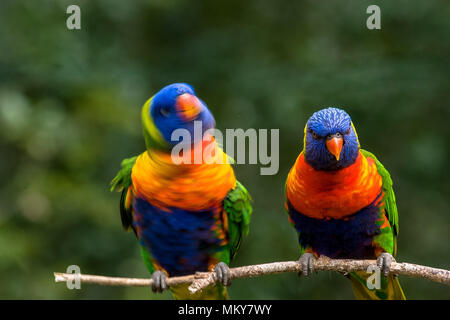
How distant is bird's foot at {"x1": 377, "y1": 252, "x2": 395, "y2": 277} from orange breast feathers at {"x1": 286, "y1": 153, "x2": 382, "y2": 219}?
10.1 inches

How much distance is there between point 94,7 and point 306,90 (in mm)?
2131

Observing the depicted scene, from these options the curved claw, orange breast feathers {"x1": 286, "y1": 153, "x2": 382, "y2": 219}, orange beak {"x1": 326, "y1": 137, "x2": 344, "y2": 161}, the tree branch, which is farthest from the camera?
the curved claw

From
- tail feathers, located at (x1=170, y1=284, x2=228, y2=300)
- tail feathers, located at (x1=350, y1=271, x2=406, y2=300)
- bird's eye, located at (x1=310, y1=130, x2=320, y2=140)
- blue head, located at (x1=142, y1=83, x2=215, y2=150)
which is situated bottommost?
tail feathers, located at (x1=170, y1=284, x2=228, y2=300)

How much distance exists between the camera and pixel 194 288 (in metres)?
2.30

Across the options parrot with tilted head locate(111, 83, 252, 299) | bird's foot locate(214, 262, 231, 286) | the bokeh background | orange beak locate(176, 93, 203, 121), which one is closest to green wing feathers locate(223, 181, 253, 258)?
parrot with tilted head locate(111, 83, 252, 299)

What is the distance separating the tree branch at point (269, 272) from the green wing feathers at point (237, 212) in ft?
1.40

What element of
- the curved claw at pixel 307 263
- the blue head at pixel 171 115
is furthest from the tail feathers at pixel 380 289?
the blue head at pixel 171 115

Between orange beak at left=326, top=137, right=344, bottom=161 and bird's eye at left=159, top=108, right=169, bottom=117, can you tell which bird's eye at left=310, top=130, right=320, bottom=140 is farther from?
bird's eye at left=159, top=108, right=169, bottom=117

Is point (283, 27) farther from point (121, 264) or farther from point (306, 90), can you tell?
point (121, 264)

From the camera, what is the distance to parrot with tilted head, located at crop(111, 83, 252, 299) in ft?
8.39

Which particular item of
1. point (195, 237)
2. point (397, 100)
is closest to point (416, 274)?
point (195, 237)

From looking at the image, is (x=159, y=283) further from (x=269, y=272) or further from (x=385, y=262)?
(x=385, y=262)

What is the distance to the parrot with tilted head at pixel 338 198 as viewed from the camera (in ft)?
7.81

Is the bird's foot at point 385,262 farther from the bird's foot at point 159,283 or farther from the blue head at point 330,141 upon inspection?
the bird's foot at point 159,283
